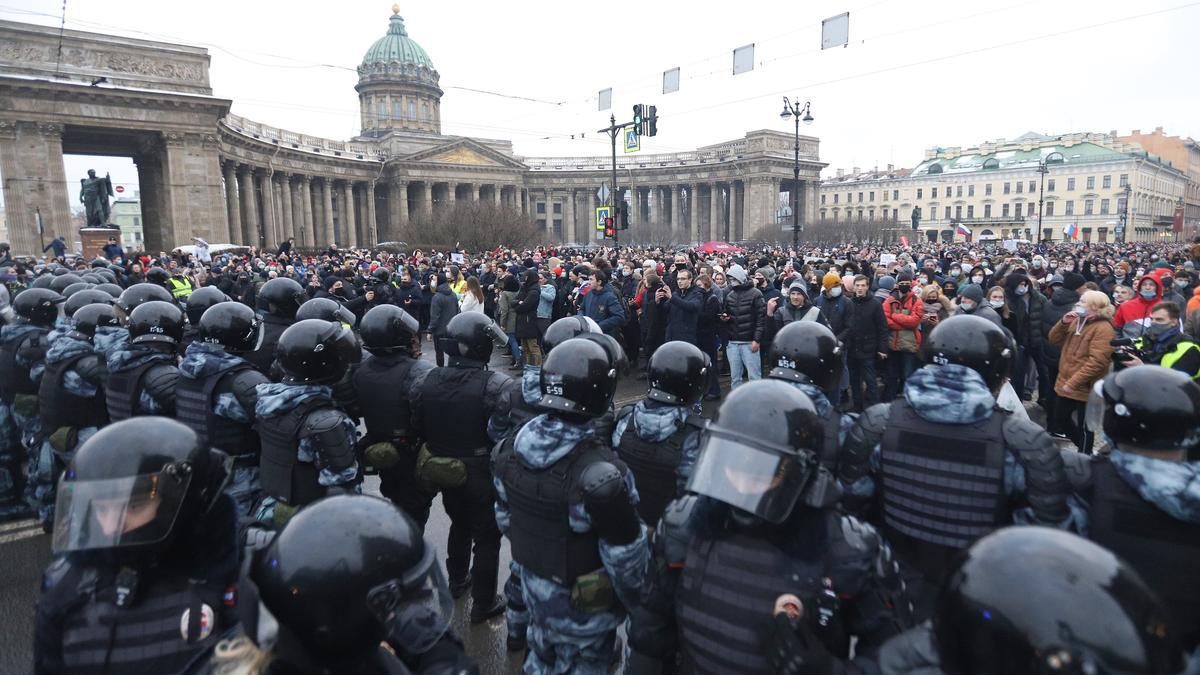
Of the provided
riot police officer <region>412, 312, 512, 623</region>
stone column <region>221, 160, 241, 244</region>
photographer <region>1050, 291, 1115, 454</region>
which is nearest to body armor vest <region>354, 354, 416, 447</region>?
riot police officer <region>412, 312, 512, 623</region>

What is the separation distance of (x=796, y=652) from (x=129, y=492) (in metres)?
1.99

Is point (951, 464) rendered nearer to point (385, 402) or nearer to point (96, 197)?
point (385, 402)

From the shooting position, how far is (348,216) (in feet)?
211

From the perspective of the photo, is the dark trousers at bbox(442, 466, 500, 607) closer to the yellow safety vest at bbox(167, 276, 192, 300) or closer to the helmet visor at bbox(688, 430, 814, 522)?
the helmet visor at bbox(688, 430, 814, 522)

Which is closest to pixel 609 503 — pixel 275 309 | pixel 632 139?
pixel 275 309

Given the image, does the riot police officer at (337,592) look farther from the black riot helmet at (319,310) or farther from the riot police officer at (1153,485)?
the black riot helmet at (319,310)

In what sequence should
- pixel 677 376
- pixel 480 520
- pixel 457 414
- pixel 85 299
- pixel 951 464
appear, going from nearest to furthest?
pixel 951 464 < pixel 677 376 < pixel 457 414 < pixel 480 520 < pixel 85 299

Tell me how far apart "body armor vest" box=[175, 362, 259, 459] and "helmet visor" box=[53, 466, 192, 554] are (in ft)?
6.95

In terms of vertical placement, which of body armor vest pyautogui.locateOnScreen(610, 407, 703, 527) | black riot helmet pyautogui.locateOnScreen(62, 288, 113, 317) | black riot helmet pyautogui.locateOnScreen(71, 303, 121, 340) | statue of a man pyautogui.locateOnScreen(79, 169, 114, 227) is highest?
statue of a man pyautogui.locateOnScreen(79, 169, 114, 227)

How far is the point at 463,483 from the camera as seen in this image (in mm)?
4312

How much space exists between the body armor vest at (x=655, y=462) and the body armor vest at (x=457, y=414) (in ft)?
3.31

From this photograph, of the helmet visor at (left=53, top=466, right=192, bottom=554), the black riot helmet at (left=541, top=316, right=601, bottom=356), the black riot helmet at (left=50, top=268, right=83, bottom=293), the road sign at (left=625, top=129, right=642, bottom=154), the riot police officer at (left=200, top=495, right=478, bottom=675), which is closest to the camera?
the riot police officer at (left=200, top=495, right=478, bottom=675)

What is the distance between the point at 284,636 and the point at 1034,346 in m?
10.3

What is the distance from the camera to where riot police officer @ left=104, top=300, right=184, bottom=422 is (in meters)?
4.43
